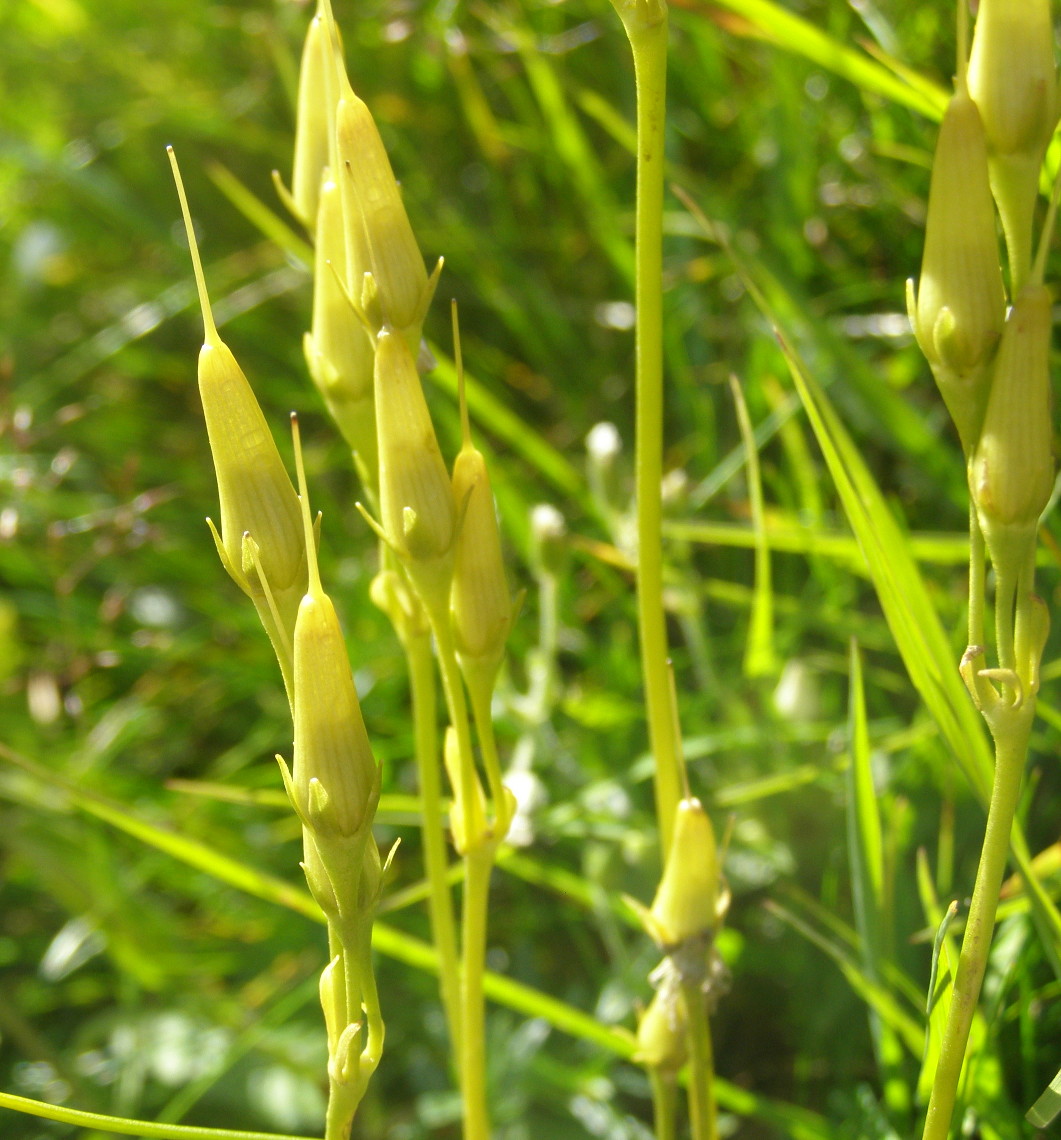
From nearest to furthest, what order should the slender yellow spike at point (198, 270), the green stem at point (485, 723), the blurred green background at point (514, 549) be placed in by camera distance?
the slender yellow spike at point (198, 270) → the green stem at point (485, 723) → the blurred green background at point (514, 549)

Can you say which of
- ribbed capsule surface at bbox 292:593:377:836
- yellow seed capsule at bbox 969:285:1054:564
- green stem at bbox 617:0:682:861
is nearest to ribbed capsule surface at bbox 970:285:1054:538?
yellow seed capsule at bbox 969:285:1054:564

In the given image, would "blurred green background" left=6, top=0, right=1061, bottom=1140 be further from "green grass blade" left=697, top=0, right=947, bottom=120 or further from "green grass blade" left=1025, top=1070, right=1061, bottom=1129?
"green grass blade" left=1025, top=1070, right=1061, bottom=1129

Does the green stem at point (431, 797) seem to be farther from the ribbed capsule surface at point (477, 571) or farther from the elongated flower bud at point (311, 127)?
the elongated flower bud at point (311, 127)

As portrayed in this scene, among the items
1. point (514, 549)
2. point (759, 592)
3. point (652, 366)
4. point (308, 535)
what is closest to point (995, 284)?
point (652, 366)

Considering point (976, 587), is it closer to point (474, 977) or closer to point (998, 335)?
point (998, 335)

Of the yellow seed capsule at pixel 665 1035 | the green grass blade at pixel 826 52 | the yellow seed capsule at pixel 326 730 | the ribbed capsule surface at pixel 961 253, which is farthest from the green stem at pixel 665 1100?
the green grass blade at pixel 826 52

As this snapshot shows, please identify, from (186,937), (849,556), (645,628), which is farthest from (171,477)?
(645,628)
